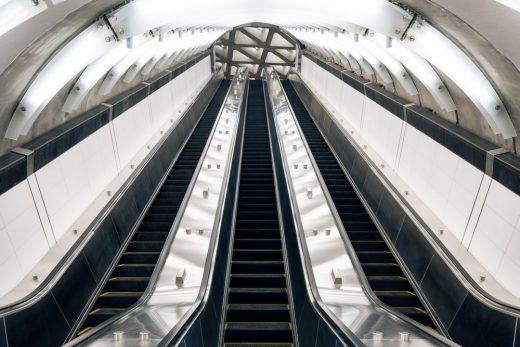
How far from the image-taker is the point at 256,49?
31.4 meters

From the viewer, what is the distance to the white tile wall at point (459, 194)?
4.28 m

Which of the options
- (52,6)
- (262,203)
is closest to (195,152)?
(262,203)

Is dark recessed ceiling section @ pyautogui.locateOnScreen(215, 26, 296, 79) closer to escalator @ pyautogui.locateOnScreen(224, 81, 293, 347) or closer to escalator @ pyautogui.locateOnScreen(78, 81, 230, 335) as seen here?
escalator @ pyautogui.locateOnScreen(78, 81, 230, 335)

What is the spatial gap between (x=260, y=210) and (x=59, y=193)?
3.45 meters

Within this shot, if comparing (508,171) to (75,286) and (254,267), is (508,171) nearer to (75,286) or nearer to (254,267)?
(254,267)

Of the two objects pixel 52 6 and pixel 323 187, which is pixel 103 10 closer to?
pixel 52 6

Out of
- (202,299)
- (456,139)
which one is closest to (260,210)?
(456,139)

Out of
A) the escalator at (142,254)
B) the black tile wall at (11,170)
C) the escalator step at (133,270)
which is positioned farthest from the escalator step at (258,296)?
the black tile wall at (11,170)

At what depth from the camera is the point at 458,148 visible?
209 inches

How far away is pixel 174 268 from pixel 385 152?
554 centimetres

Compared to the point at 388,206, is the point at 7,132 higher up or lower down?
higher up

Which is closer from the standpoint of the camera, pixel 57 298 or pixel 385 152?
pixel 57 298

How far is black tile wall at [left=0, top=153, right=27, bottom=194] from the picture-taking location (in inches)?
159

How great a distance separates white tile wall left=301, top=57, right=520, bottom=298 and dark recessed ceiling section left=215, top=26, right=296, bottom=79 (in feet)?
73.7
